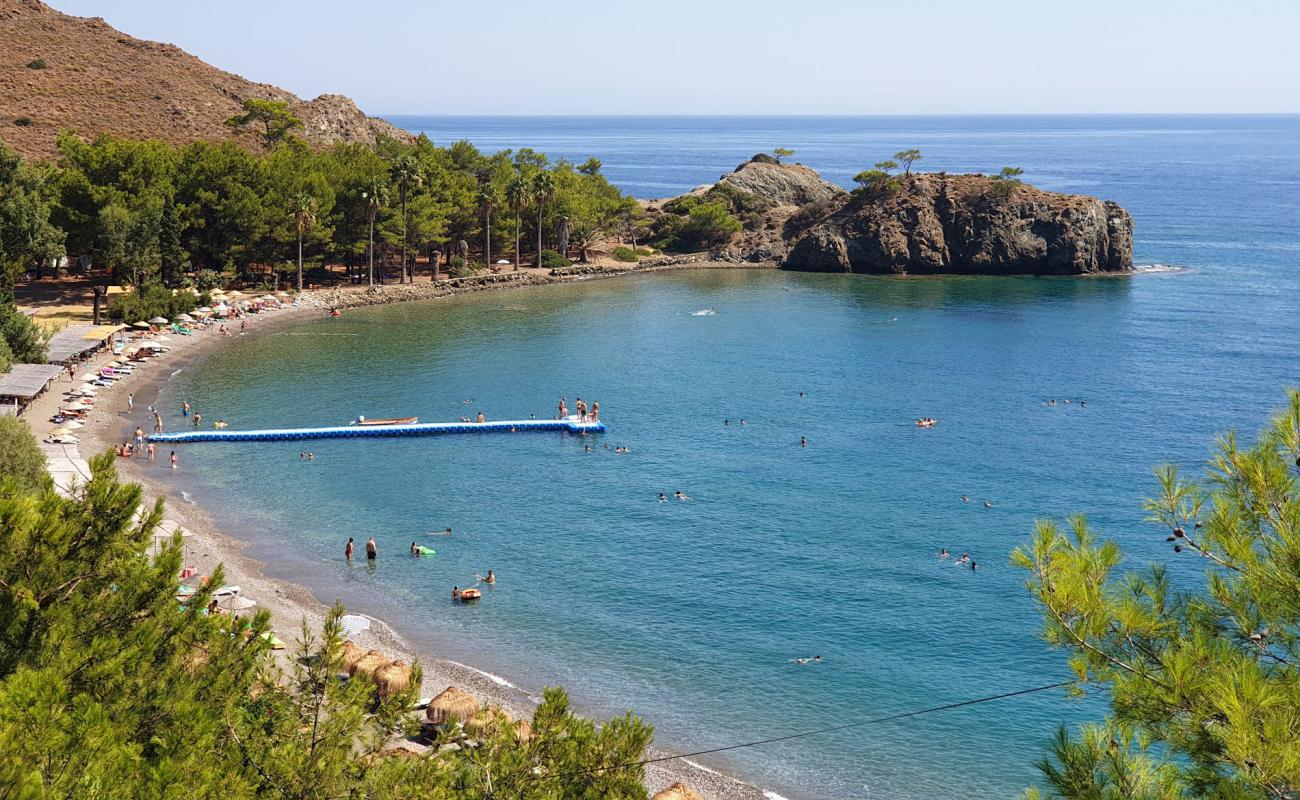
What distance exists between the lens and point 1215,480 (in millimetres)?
13695

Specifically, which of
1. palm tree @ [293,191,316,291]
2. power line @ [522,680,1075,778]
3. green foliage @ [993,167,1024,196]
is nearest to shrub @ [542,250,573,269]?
palm tree @ [293,191,316,291]

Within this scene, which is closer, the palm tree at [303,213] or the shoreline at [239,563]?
the shoreline at [239,563]

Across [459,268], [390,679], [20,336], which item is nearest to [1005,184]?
[459,268]

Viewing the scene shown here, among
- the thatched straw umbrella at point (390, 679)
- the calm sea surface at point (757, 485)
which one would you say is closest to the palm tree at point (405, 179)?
the calm sea surface at point (757, 485)

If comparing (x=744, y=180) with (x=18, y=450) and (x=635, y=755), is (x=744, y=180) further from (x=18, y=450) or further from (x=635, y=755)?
(x=635, y=755)

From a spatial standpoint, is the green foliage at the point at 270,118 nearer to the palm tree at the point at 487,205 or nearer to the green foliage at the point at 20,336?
the palm tree at the point at 487,205

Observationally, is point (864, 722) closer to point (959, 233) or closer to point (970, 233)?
point (970, 233)

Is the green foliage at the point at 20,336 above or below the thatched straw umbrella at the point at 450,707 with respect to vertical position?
above

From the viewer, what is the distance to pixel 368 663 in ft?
105

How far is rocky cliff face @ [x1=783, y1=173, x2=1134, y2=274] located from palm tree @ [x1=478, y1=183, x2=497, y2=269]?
116 ft

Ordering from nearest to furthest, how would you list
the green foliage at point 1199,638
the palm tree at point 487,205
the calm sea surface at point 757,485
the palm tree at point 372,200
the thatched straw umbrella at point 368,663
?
the green foliage at point 1199,638
the thatched straw umbrella at point 368,663
the calm sea surface at point 757,485
the palm tree at point 372,200
the palm tree at point 487,205

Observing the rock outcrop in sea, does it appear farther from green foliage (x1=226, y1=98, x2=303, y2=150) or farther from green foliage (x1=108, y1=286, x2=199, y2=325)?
green foliage (x1=108, y1=286, x2=199, y2=325)

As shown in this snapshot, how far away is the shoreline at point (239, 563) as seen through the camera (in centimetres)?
2950

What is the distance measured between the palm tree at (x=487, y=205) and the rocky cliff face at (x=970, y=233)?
35.3 m
